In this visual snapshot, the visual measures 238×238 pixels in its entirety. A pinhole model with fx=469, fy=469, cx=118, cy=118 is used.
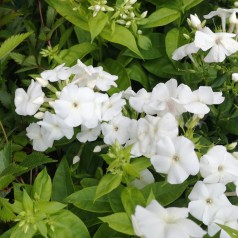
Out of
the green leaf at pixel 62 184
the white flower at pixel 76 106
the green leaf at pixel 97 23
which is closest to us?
the white flower at pixel 76 106

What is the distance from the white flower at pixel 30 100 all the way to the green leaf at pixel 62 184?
0.18 metres

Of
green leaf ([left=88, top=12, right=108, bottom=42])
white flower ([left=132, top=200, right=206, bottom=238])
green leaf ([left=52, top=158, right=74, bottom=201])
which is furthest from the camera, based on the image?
green leaf ([left=88, top=12, right=108, bottom=42])

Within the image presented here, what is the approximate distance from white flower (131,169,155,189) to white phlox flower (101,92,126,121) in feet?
0.56

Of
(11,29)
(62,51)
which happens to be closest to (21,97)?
(62,51)

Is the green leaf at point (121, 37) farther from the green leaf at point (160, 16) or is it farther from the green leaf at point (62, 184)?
the green leaf at point (62, 184)

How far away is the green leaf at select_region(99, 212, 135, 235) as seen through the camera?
1.05 metres

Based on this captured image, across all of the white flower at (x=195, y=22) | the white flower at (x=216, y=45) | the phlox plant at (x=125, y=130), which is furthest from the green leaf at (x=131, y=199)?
the white flower at (x=195, y=22)

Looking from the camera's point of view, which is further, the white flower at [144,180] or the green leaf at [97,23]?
the green leaf at [97,23]

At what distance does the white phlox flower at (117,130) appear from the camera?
1184 millimetres

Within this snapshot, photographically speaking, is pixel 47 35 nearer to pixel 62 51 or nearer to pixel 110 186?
pixel 62 51

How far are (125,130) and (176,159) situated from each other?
0.57 ft

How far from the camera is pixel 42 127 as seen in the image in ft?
4.27

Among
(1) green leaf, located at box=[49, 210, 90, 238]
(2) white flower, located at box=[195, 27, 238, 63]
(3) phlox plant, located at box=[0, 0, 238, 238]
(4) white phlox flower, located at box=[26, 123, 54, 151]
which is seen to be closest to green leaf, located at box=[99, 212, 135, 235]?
(3) phlox plant, located at box=[0, 0, 238, 238]

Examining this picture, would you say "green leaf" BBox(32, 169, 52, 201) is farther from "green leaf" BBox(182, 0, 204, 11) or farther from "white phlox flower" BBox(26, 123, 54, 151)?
"green leaf" BBox(182, 0, 204, 11)
